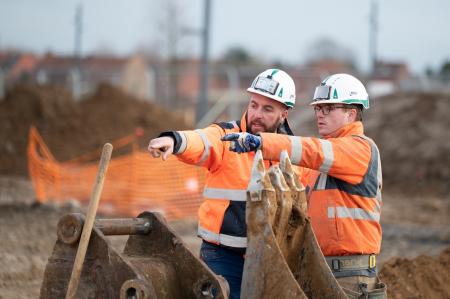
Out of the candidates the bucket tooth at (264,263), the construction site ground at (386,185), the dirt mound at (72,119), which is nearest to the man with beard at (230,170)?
the bucket tooth at (264,263)

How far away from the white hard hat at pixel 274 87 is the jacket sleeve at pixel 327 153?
0.58m

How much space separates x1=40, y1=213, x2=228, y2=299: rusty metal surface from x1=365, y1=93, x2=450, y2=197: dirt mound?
20393 millimetres

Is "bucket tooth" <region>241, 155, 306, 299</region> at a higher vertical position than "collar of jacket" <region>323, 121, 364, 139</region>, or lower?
lower

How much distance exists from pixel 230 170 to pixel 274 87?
68 cm

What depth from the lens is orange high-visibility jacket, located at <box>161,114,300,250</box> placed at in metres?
5.55

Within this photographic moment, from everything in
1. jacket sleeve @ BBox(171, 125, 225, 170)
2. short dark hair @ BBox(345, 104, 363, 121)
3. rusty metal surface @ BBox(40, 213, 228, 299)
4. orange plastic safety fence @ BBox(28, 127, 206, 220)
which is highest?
short dark hair @ BBox(345, 104, 363, 121)

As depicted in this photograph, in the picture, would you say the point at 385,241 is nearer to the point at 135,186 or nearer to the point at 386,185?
the point at 135,186

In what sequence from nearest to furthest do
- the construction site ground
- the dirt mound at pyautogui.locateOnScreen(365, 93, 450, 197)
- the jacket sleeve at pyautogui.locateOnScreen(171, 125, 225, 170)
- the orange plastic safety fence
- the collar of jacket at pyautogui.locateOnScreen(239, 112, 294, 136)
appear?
the jacket sleeve at pyautogui.locateOnScreen(171, 125, 225, 170)
the collar of jacket at pyautogui.locateOnScreen(239, 112, 294, 136)
the construction site ground
the orange plastic safety fence
the dirt mound at pyautogui.locateOnScreen(365, 93, 450, 197)

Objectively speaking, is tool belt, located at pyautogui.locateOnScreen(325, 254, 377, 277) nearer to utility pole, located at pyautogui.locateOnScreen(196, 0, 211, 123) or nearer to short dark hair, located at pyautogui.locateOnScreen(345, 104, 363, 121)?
short dark hair, located at pyautogui.locateOnScreen(345, 104, 363, 121)

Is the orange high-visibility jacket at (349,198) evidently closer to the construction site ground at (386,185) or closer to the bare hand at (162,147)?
the bare hand at (162,147)

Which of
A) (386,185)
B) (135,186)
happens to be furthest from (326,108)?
(386,185)

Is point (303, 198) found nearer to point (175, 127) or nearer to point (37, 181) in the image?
point (37, 181)

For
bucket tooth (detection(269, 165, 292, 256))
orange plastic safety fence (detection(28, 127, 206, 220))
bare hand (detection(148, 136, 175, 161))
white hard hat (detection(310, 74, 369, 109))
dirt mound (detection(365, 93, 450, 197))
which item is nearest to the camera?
bucket tooth (detection(269, 165, 292, 256))

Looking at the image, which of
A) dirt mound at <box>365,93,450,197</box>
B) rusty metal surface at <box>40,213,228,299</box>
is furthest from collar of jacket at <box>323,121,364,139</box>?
dirt mound at <box>365,93,450,197</box>
